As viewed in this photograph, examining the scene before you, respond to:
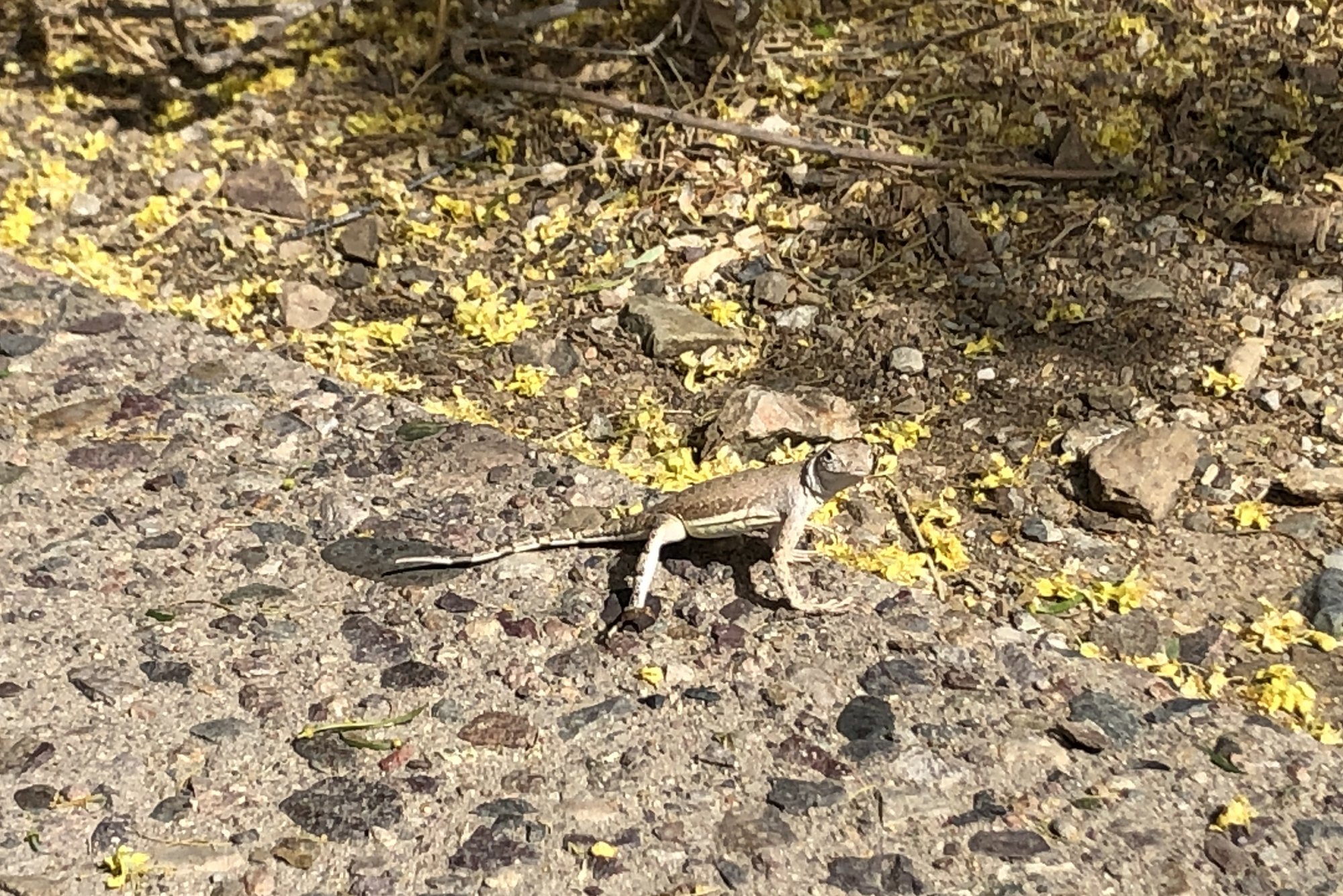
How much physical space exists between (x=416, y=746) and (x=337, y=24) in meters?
3.21

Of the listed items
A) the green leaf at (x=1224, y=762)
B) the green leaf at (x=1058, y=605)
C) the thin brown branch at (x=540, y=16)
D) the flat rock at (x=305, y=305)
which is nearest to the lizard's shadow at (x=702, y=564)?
the green leaf at (x=1058, y=605)

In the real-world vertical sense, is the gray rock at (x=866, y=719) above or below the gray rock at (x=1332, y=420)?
below

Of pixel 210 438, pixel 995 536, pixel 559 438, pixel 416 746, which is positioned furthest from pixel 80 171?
pixel 995 536

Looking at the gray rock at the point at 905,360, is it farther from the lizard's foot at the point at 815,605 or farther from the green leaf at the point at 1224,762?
the green leaf at the point at 1224,762

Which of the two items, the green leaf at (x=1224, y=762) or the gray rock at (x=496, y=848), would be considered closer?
the gray rock at (x=496, y=848)

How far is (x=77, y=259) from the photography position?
377 cm

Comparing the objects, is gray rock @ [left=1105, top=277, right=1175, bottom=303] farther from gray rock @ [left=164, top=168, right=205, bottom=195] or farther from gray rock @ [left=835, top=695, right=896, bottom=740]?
gray rock @ [left=164, top=168, right=205, bottom=195]

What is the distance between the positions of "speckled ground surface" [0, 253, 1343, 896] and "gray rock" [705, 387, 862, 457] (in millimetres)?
287

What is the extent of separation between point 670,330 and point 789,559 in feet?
3.19

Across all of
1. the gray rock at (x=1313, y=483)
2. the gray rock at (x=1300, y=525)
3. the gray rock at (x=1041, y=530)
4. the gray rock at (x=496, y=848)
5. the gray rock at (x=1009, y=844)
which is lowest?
the gray rock at (x=496, y=848)

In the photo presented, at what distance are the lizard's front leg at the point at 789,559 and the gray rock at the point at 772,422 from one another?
0.45 meters

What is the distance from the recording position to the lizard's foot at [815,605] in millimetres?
Answer: 2641

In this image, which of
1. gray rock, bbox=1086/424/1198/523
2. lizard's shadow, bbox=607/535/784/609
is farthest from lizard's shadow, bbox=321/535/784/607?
gray rock, bbox=1086/424/1198/523

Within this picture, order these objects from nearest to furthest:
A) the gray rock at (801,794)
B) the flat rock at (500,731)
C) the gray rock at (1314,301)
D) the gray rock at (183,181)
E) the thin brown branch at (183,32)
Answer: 1. the gray rock at (801,794)
2. the flat rock at (500,731)
3. the gray rock at (1314,301)
4. the gray rock at (183,181)
5. the thin brown branch at (183,32)
